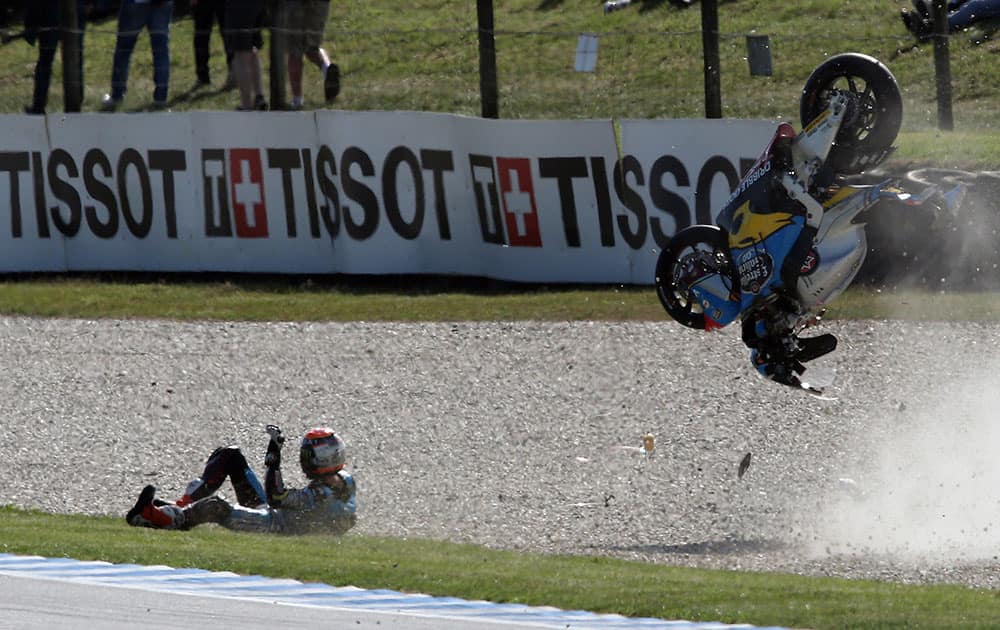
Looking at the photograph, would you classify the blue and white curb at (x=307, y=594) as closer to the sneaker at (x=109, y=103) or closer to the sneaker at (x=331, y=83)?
the sneaker at (x=331, y=83)

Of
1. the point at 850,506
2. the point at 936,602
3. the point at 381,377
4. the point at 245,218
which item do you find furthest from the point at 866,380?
the point at 245,218

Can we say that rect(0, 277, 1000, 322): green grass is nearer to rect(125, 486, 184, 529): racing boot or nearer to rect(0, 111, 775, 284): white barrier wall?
rect(0, 111, 775, 284): white barrier wall

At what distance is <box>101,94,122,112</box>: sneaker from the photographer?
20.2 m

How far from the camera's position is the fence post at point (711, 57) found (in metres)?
17.7

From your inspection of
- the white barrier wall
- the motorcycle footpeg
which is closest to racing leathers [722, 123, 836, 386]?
the motorcycle footpeg

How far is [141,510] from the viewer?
35.5 feet

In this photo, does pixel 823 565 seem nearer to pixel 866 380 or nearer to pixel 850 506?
pixel 850 506

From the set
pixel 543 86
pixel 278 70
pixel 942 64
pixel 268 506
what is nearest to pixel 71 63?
pixel 278 70

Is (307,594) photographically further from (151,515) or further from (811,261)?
(811,261)

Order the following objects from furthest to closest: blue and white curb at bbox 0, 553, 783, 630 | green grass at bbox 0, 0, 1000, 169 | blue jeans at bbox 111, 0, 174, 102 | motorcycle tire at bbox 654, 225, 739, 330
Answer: blue jeans at bbox 111, 0, 174, 102
green grass at bbox 0, 0, 1000, 169
motorcycle tire at bbox 654, 225, 739, 330
blue and white curb at bbox 0, 553, 783, 630

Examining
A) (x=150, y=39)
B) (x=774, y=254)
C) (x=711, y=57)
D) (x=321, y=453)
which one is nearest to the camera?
(x=774, y=254)

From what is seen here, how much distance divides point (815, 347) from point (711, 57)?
7425 mm

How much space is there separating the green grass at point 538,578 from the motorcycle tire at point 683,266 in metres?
1.82

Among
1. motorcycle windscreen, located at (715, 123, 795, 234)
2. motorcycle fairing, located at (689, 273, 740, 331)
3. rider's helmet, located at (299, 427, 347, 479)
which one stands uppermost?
motorcycle windscreen, located at (715, 123, 795, 234)
